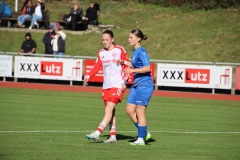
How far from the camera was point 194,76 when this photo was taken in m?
26.3

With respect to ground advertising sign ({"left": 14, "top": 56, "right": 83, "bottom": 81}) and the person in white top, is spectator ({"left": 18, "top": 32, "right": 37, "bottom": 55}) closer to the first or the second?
ground advertising sign ({"left": 14, "top": 56, "right": 83, "bottom": 81})

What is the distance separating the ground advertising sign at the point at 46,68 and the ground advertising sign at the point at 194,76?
377 cm

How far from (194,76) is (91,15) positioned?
1154 centimetres

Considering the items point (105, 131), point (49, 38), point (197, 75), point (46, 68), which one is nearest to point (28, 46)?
point (49, 38)

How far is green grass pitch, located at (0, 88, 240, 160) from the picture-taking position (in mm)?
10125

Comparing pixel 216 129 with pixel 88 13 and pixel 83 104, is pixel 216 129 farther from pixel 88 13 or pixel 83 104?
pixel 88 13

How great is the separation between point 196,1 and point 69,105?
2095 cm

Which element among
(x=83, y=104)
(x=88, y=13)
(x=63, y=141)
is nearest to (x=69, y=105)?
(x=83, y=104)

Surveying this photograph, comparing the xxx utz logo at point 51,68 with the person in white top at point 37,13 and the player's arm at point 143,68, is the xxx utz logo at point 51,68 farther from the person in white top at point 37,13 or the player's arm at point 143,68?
the player's arm at point 143,68

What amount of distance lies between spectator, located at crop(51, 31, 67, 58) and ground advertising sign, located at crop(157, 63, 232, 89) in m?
4.82

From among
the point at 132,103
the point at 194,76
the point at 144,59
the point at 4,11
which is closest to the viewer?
the point at 144,59

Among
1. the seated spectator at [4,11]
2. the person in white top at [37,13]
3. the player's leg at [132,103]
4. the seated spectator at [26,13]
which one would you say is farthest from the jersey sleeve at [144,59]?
the seated spectator at [4,11]

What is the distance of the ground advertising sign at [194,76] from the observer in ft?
85.1

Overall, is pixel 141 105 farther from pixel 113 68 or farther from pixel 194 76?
pixel 194 76
